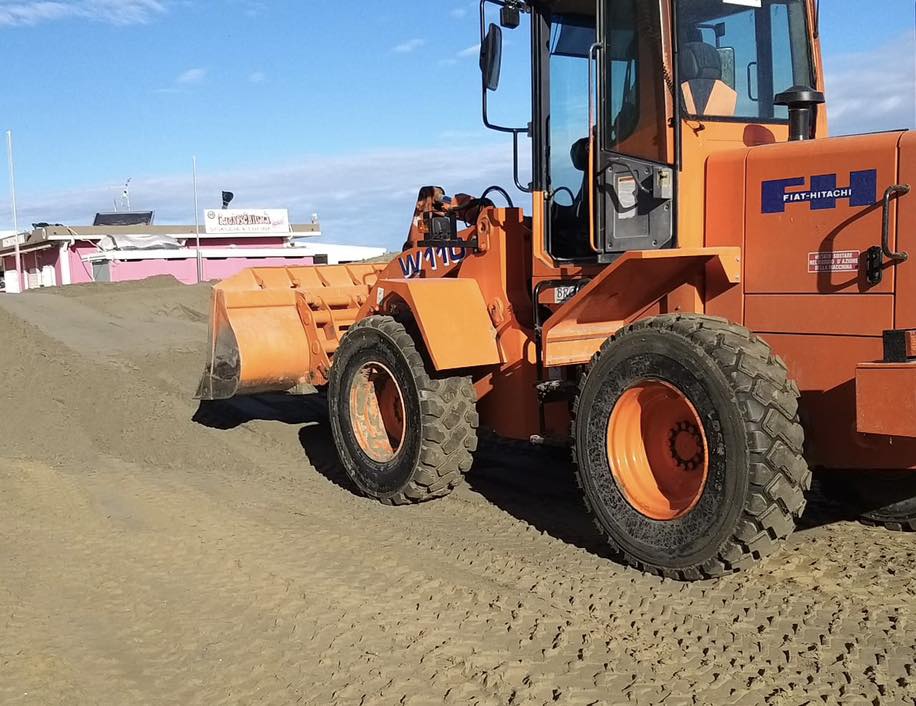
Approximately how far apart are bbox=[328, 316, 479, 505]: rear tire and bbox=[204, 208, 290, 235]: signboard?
3340cm

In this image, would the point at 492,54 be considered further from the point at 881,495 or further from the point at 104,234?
the point at 104,234

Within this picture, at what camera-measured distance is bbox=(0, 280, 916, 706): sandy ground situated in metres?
3.13

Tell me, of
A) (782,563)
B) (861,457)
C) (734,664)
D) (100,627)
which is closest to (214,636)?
(100,627)

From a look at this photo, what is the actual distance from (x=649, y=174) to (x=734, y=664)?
2320 mm

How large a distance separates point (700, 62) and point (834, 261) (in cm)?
126

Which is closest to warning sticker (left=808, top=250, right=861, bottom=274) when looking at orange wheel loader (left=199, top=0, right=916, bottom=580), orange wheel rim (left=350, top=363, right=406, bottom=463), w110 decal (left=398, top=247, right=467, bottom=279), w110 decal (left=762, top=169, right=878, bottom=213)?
orange wheel loader (left=199, top=0, right=916, bottom=580)

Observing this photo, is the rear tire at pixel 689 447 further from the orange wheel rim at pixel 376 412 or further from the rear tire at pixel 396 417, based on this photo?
the orange wheel rim at pixel 376 412

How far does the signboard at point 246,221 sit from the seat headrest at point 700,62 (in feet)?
115

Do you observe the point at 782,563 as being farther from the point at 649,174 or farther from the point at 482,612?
the point at 649,174

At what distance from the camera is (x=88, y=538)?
4.82 metres

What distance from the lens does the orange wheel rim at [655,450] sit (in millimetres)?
4102

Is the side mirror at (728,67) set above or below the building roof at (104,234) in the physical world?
below

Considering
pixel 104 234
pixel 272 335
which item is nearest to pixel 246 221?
pixel 104 234

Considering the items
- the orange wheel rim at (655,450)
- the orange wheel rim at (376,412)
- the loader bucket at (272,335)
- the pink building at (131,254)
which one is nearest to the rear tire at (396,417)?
the orange wheel rim at (376,412)
